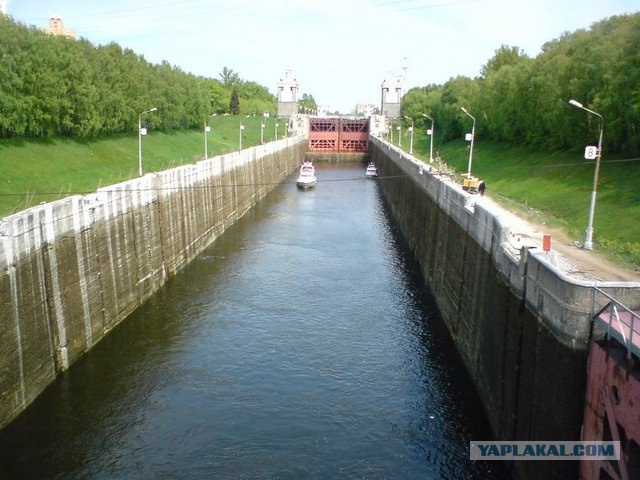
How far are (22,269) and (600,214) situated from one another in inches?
1048

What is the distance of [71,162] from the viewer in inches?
2158

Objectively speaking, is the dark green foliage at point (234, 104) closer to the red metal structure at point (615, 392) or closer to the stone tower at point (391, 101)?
the stone tower at point (391, 101)

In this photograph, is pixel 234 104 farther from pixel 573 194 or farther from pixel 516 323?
pixel 516 323

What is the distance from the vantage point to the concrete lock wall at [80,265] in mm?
20500

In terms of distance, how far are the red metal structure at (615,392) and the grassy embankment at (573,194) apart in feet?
29.8

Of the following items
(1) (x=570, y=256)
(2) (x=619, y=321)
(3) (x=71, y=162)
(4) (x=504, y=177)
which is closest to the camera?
(2) (x=619, y=321)

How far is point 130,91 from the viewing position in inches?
2908

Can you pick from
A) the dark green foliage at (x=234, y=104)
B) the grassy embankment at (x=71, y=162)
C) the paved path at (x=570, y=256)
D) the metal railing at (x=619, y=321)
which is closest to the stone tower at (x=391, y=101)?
the dark green foliage at (x=234, y=104)

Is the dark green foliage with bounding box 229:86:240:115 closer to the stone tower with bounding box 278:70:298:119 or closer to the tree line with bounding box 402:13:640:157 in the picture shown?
the stone tower with bounding box 278:70:298:119

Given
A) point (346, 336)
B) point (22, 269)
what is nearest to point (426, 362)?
point (346, 336)

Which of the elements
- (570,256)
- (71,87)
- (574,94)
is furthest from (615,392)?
(71,87)

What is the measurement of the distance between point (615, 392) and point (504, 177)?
41.6m

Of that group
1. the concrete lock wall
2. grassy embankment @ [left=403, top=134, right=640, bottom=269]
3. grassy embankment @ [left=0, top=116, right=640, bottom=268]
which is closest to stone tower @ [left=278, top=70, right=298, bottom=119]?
grassy embankment @ [left=0, top=116, right=640, bottom=268]

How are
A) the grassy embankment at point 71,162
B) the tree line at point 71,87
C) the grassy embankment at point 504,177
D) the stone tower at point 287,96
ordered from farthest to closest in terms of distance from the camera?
the stone tower at point 287,96 < the tree line at point 71,87 < the grassy embankment at point 71,162 < the grassy embankment at point 504,177
